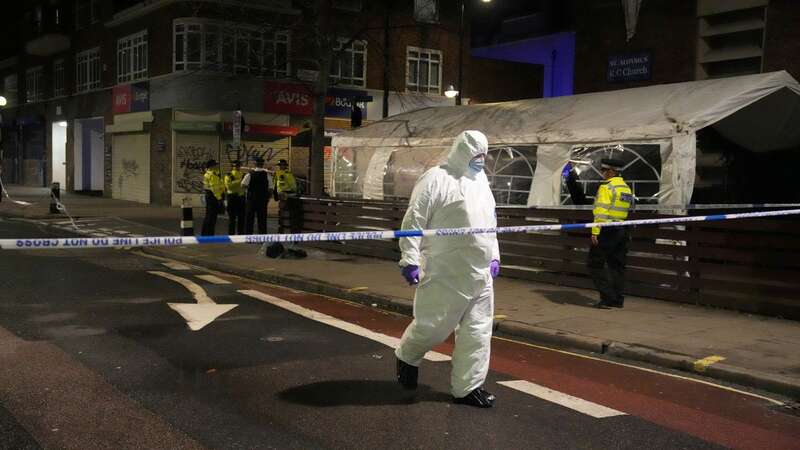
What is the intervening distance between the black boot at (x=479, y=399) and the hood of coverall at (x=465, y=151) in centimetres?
156

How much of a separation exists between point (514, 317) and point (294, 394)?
3.66 meters

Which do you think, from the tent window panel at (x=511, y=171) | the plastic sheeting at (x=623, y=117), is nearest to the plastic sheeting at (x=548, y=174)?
the plastic sheeting at (x=623, y=117)

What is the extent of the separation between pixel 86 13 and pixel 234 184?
2321 centimetres

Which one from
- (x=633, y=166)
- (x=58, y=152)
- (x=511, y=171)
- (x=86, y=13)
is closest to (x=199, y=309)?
(x=511, y=171)

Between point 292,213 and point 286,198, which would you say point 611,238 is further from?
point 286,198

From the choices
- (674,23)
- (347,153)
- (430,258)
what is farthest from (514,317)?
(674,23)

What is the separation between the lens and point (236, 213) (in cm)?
1617

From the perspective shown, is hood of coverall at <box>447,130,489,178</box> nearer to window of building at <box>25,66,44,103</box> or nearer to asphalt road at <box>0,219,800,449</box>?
asphalt road at <box>0,219,800,449</box>

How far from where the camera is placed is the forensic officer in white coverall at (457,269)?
515cm

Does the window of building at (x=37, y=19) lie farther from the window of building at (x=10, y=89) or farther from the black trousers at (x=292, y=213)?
the black trousers at (x=292, y=213)

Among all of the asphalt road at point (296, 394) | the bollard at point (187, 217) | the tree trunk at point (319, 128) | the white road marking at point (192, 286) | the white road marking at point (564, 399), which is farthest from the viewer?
the tree trunk at point (319, 128)

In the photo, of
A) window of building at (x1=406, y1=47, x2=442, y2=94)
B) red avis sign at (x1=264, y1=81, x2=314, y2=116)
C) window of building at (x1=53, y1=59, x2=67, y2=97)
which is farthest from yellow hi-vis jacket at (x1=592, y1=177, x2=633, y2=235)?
window of building at (x1=53, y1=59, x2=67, y2=97)

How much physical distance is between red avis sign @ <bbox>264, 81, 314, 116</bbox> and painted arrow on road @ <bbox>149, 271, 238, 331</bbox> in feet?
59.7

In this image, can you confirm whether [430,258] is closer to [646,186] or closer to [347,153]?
[646,186]
